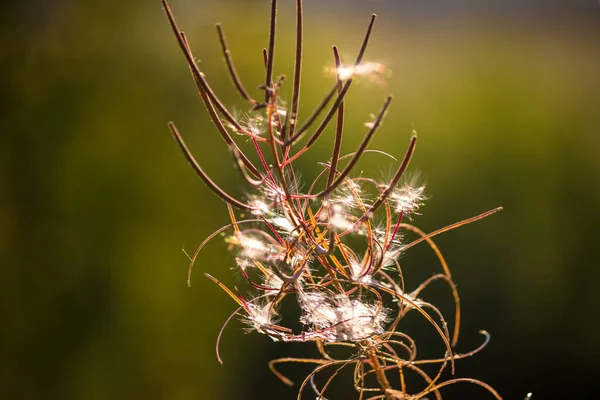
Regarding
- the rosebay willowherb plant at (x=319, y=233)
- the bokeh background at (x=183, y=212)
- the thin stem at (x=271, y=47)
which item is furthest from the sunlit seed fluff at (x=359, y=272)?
the bokeh background at (x=183, y=212)

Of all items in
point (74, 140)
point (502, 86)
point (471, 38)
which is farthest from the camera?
point (471, 38)

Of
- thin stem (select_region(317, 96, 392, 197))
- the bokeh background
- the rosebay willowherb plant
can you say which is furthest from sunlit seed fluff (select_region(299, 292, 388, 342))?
the bokeh background

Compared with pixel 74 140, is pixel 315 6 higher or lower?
higher

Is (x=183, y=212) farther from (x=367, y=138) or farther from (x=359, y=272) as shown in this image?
(x=367, y=138)

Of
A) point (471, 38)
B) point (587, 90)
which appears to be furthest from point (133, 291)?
point (587, 90)

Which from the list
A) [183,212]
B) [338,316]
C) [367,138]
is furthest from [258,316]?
[183,212]

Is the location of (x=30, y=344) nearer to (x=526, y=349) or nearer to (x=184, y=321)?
(x=184, y=321)
